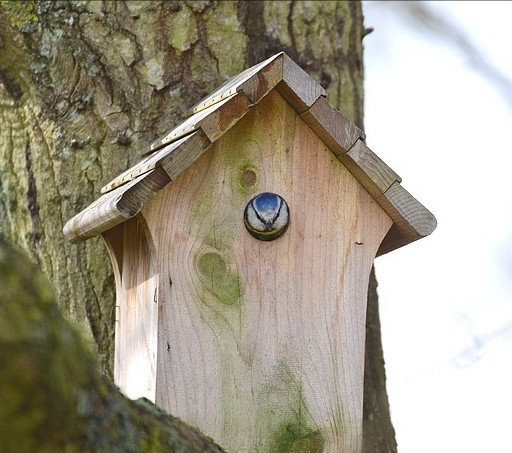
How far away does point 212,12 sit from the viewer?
2.68 m

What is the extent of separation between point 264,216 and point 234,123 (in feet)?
0.68

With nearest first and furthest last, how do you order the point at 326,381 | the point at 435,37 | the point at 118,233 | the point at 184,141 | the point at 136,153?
the point at 184,141, the point at 326,381, the point at 118,233, the point at 136,153, the point at 435,37

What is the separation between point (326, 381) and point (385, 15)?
4.13 m

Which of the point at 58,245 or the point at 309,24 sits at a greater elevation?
the point at 309,24

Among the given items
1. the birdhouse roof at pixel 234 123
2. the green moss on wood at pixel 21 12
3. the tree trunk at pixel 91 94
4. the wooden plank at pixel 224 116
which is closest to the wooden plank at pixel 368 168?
the birdhouse roof at pixel 234 123

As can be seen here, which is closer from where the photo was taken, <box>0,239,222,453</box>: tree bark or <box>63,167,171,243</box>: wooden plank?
<box>0,239,222,453</box>: tree bark

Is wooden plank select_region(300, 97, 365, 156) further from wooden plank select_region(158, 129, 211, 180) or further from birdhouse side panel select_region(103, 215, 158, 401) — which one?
birdhouse side panel select_region(103, 215, 158, 401)

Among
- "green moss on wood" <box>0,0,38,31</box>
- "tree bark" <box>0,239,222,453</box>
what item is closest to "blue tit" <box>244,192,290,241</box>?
"tree bark" <box>0,239,222,453</box>

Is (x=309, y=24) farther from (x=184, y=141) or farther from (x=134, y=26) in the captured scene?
(x=184, y=141)

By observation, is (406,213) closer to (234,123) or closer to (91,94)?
(234,123)

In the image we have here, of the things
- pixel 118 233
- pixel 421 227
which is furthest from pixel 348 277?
pixel 118 233

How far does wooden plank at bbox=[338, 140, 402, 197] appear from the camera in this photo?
6.81 ft

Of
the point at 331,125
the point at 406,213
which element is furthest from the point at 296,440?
the point at 331,125

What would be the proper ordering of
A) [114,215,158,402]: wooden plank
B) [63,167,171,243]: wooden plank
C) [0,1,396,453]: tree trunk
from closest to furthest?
[63,167,171,243]: wooden plank
[114,215,158,402]: wooden plank
[0,1,396,453]: tree trunk
